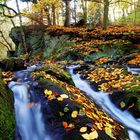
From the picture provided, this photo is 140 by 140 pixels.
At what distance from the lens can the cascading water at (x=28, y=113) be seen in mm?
4473

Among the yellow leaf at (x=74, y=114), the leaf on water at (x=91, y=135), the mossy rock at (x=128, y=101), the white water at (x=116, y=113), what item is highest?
the yellow leaf at (x=74, y=114)

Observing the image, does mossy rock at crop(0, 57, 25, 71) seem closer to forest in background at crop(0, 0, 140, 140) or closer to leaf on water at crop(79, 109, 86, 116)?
forest in background at crop(0, 0, 140, 140)

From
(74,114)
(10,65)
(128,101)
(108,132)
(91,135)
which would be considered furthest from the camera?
(10,65)

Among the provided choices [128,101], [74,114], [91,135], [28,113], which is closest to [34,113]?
[28,113]

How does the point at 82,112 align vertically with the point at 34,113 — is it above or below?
above

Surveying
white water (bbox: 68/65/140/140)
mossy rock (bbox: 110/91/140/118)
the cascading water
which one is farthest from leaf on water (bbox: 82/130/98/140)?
mossy rock (bbox: 110/91/140/118)

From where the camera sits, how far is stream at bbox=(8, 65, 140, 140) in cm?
451

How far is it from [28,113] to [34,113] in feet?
0.51

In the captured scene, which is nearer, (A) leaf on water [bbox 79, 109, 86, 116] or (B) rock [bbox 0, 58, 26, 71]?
(A) leaf on water [bbox 79, 109, 86, 116]

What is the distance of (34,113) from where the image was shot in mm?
4938

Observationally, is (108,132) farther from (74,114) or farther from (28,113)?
(28,113)

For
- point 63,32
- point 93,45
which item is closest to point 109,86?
point 93,45

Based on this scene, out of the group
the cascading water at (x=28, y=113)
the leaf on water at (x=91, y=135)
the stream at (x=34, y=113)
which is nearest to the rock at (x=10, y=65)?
the stream at (x=34, y=113)

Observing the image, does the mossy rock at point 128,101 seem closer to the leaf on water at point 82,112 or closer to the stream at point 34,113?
the stream at point 34,113
